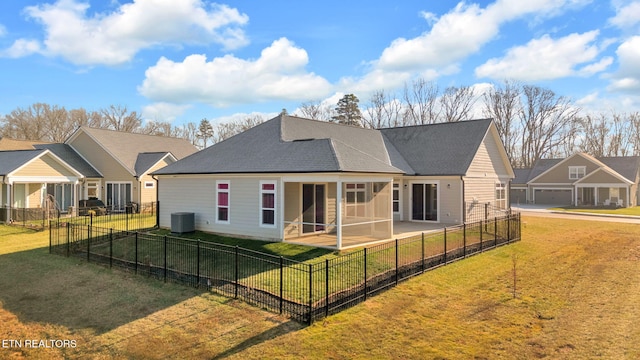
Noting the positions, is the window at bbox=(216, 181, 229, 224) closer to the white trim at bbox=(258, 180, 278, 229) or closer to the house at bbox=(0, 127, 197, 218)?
the white trim at bbox=(258, 180, 278, 229)

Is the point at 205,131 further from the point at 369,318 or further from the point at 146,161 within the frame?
the point at 369,318

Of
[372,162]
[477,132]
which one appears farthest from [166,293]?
[477,132]

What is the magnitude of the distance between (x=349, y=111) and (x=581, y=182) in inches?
1229

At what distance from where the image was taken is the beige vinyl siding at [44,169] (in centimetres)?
2488

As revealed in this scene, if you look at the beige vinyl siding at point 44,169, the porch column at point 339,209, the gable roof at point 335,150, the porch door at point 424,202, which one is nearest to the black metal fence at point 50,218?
the beige vinyl siding at point 44,169

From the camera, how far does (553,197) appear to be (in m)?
45.1

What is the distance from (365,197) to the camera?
62.8 feet

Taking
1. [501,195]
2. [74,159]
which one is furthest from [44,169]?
[501,195]

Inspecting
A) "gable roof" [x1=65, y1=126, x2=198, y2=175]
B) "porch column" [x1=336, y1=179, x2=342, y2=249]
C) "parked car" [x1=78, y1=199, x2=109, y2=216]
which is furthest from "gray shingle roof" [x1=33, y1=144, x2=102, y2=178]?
"porch column" [x1=336, y1=179, x2=342, y2=249]

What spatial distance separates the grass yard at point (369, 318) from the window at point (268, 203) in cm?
545

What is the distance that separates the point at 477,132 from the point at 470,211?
5.06 metres

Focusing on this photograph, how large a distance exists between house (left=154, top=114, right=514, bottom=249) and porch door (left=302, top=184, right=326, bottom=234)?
0.14ft

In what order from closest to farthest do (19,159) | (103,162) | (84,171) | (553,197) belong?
1. (19,159)
2. (84,171)
3. (103,162)
4. (553,197)

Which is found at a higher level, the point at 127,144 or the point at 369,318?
the point at 127,144
